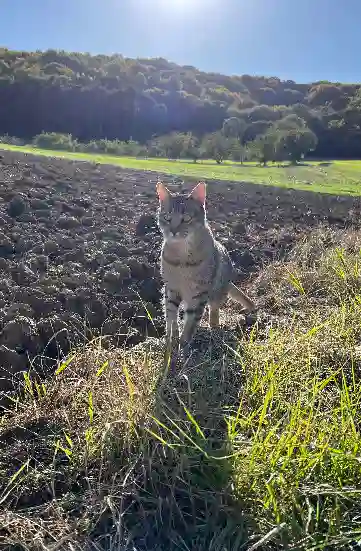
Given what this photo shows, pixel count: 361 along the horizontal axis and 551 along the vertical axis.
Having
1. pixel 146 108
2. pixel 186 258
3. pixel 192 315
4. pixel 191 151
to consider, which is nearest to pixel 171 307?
pixel 192 315

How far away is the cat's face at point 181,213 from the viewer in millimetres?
3482

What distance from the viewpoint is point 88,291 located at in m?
4.02

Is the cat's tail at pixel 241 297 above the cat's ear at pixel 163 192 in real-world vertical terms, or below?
below

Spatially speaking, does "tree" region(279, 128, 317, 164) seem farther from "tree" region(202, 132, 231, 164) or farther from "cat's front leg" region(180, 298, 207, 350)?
"cat's front leg" region(180, 298, 207, 350)

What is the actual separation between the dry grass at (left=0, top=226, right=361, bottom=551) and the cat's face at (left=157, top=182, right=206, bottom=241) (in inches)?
40.1

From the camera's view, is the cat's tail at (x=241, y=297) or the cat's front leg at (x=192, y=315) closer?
the cat's front leg at (x=192, y=315)

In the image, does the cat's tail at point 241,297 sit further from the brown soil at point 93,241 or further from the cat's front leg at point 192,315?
the brown soil at point 93,241

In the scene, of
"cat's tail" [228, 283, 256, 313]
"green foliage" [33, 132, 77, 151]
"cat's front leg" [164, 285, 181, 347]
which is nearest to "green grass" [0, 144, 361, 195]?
"green foliage" [33, 132, 77, 151]

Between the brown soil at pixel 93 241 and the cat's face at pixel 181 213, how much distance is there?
0.60m

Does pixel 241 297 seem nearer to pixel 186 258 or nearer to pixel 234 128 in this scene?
pixel 186 258

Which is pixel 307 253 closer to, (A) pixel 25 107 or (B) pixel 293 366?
(B) pixel 293 366

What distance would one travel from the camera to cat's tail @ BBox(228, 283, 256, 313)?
13.3 ft

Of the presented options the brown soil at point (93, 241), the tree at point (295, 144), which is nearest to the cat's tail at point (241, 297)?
the brown soil at point (93, 241)

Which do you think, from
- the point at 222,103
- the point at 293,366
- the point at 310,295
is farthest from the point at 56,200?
the point at 222,103
